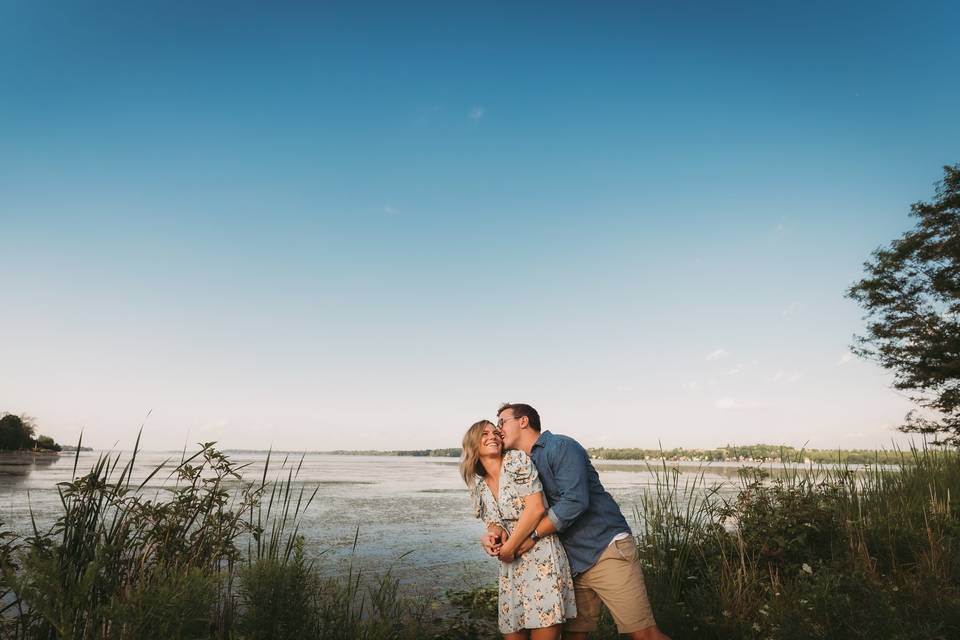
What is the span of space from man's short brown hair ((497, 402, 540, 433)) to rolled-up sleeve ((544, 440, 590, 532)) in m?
0.22

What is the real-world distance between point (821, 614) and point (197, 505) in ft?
13.6

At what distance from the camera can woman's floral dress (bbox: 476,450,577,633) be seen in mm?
2887

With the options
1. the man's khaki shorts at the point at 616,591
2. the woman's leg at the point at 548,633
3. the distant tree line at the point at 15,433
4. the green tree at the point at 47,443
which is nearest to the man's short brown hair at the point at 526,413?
the man's khaki shorts at the point at 616,591

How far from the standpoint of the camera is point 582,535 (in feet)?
10.5

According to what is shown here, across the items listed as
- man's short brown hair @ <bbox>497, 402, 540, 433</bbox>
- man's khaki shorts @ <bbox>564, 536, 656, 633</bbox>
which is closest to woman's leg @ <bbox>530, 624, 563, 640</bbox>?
man's khaki shorts @ <bbox>564, 536, 656, 633</bbox>

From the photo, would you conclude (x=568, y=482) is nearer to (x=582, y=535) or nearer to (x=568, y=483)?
(x=568, y=483)

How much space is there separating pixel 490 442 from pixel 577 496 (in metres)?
0.59

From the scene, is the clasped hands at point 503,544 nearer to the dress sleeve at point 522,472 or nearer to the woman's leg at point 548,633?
the dress sleeve at point 522,472

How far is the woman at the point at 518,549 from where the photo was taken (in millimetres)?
2893

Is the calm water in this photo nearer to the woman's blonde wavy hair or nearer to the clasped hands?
the woman's blonde wavy hair

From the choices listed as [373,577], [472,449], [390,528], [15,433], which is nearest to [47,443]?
[15,433]

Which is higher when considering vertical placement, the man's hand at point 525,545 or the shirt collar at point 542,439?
the shirt collar at point 542,439

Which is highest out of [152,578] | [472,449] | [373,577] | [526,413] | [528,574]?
[526,413]

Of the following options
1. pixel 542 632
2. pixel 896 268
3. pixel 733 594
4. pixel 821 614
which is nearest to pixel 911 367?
pixel 896 268
